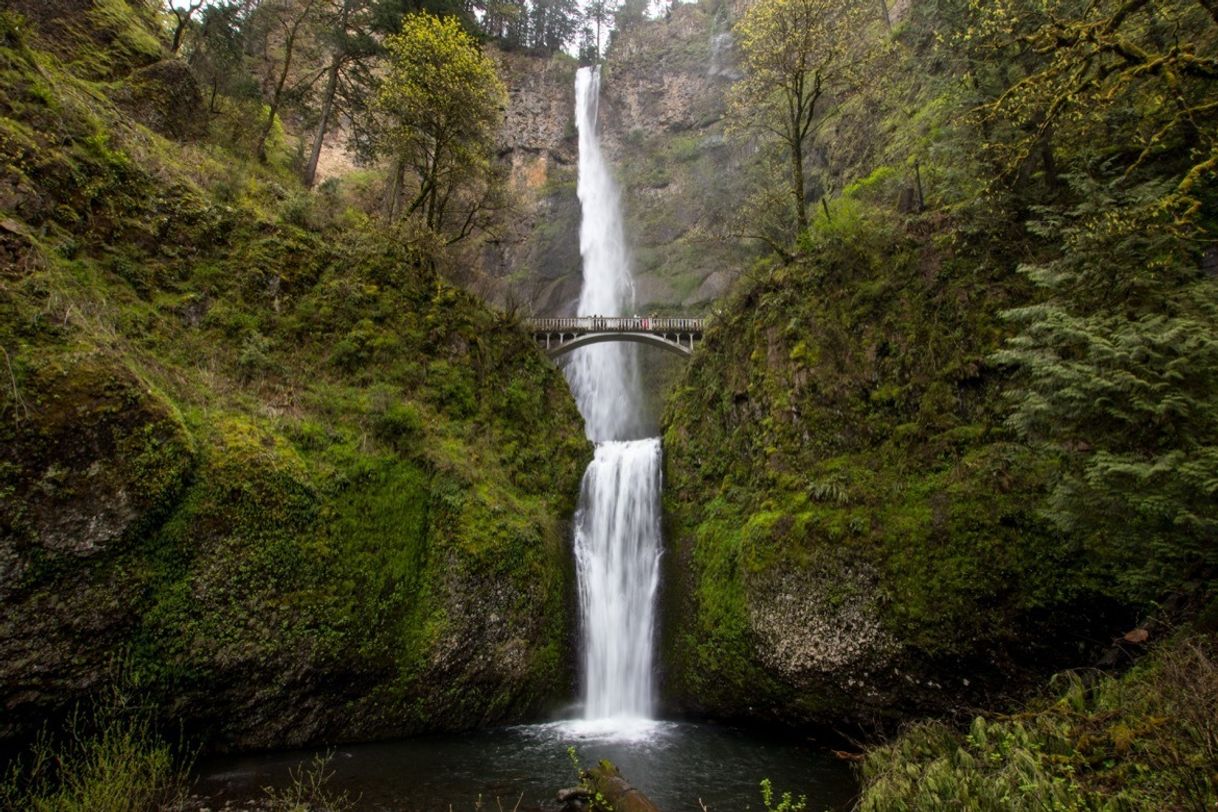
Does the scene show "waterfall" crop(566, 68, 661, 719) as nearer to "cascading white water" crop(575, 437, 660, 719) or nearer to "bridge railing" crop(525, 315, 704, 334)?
"cascading white water" crop(575, 437, 660, 719)

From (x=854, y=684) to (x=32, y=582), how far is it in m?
11.9

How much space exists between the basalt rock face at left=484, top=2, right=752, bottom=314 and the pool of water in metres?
22.8

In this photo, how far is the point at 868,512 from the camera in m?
10.7

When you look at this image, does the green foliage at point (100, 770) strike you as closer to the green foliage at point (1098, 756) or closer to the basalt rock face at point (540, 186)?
the green foliage at point (1098, 756)

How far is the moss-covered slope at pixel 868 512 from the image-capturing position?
30.0 feet

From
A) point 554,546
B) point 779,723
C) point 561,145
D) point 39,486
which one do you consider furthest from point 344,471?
point 561,145

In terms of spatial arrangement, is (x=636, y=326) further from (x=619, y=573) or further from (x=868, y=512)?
(x=868, y=512)

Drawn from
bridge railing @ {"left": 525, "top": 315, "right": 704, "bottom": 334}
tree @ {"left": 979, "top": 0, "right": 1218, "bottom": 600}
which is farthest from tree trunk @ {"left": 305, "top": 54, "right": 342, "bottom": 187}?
tree @ {"left": 979, "top": 0, "right": 1218, "bottom": 600}

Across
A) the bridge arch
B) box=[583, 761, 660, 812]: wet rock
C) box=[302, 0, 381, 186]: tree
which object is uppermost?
box=[302, 0, 381, 186]: tree

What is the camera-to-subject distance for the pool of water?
25.9 ft

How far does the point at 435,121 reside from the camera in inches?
672

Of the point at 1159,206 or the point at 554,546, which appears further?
the point at 554,546

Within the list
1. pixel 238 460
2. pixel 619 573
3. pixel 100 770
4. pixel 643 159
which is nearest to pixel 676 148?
pixel 643 159

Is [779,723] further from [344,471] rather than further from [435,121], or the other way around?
[435,121]
